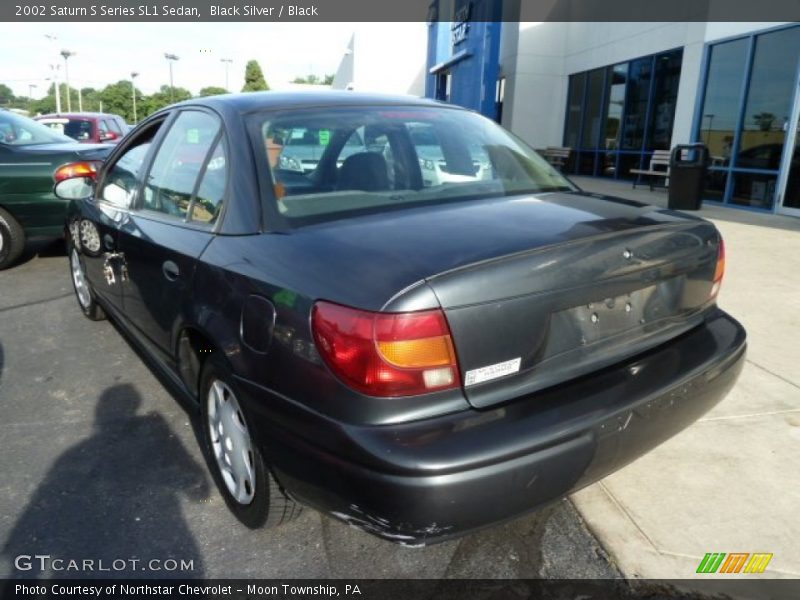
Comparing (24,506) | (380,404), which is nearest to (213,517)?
(24,506)

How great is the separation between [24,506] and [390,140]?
2.20 metres

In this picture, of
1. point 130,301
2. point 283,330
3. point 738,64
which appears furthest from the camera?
point 738,64

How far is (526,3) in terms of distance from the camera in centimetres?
1855

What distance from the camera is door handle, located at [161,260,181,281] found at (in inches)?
99.4

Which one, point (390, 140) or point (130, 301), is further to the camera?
point (130, 301)

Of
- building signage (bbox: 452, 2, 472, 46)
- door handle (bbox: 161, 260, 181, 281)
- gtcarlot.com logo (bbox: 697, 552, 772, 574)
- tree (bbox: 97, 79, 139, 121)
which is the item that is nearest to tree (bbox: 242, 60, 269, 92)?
tree (bbox: 97, 79, 139, 121)

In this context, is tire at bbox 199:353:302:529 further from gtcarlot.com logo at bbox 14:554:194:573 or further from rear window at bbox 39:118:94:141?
rear window at bbox 39:118:94:141

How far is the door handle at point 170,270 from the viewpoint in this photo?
2.53m

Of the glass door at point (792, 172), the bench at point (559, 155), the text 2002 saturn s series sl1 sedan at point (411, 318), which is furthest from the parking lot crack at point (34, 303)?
the bench at point (559, 155)

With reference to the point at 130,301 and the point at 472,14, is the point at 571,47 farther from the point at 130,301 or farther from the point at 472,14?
the point at 130,301

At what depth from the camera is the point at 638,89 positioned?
14727 mm

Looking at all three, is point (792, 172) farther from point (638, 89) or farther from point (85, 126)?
point (85, 126)

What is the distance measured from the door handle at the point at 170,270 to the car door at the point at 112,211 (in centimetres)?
74

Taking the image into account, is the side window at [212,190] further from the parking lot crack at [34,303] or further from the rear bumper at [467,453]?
the parking lot crack at [34,303]
